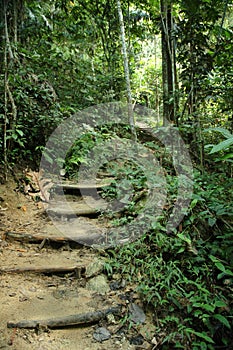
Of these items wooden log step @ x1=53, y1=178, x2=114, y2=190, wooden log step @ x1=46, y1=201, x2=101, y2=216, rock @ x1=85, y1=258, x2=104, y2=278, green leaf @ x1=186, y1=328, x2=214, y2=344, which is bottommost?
green leaf @ x1=186, y1=328, x2=214, y2=344

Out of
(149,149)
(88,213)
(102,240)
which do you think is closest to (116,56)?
(149,149)

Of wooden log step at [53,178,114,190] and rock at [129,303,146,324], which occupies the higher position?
wooden log step at [53,178,114,190]

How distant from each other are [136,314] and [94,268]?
0.63 metres

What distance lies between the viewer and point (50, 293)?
254 cm

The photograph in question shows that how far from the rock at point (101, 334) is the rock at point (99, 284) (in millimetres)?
391

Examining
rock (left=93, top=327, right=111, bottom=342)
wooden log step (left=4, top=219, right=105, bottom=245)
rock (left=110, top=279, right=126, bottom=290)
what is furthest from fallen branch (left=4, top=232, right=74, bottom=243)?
rock (left=93, top=327, right=111, bottom=342)

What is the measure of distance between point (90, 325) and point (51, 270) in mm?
728

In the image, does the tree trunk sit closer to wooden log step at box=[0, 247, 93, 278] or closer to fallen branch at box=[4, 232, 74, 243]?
fallen branch at box=[4, 232, 74, 243]

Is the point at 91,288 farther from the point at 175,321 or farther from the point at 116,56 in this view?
the point at 116,56

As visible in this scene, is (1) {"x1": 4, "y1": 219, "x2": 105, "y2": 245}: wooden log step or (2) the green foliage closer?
(2) the green foliage

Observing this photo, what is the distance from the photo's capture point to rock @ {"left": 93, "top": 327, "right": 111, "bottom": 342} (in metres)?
2.14

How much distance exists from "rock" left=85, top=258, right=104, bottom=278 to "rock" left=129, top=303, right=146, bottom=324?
1.64 ft

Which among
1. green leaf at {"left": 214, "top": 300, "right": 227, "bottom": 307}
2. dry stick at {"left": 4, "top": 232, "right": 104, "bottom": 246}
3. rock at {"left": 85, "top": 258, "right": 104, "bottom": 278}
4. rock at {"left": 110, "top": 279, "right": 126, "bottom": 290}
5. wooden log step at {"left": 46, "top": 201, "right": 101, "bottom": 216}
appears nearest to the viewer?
green leaf at {"left": 214, "top": 300, "right": 227, "bottom": 307}

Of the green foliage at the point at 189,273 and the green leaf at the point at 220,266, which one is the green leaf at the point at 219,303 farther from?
the green leaf at the point at 220,266
